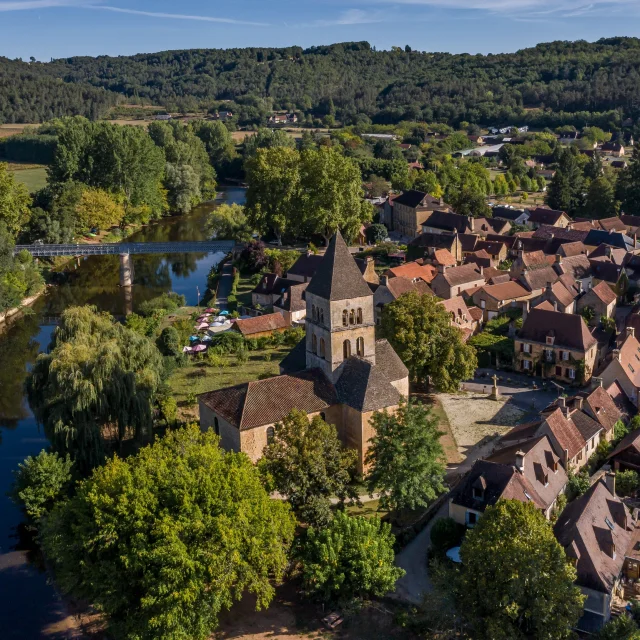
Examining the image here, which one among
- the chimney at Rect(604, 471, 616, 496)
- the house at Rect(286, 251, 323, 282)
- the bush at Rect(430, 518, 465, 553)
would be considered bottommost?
the bush at Rect(430, 518, 465, 553)

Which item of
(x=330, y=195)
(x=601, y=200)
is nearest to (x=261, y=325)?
(x=330, y=195)

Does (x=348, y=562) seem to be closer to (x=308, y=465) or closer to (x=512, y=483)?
(x=308, y=465)

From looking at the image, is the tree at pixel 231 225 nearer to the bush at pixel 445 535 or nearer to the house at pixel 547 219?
the house at pixel 547 219

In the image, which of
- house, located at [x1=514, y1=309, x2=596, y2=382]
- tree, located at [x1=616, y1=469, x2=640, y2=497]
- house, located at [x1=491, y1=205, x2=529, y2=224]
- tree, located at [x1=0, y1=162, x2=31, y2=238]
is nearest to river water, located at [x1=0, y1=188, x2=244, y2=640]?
tree, located at [x1=0, y1=162, x2=31, y2=238]

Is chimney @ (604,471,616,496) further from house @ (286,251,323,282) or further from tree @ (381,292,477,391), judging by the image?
house @ (286,251,323,282)

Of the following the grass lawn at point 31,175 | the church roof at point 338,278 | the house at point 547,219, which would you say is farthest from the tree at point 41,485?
the grass lawn at point 31,175

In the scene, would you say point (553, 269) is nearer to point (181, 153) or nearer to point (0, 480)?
point (0, 480)

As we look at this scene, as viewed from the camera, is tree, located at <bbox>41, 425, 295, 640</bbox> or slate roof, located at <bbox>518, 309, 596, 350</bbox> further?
slate roof, located at <bbox>518, 309, 596, 350</bbox>
